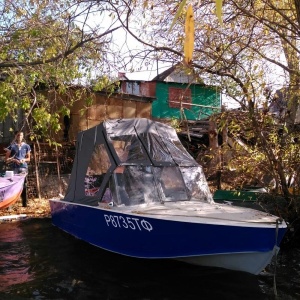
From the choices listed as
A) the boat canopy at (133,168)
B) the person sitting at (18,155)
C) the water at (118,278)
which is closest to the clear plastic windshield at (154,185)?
the boat canopy at (133,168)

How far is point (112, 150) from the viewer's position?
7.88m

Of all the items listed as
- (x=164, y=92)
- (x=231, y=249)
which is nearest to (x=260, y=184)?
(x=231, y=249)

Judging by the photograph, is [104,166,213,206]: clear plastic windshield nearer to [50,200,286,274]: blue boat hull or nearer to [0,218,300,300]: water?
[50,200,286,274]: blue boat hull

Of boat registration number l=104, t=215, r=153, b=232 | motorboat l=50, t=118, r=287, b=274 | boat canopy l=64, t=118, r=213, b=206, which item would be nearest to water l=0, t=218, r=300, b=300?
motorboat l=50, t=118, r=287, b=274

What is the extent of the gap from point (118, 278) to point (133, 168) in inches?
82.6

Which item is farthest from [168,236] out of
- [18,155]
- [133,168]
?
[18,155]

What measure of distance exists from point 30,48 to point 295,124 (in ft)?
18.1

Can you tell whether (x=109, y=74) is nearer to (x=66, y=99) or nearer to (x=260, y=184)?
(x=260, y=184)

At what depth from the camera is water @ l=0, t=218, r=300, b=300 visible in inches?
232

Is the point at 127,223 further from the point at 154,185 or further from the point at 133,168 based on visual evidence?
the point at 133,168

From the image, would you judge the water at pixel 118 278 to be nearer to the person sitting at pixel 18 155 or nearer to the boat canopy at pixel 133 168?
the boat canopy at pixel 133 168

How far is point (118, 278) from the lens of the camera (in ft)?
21.5

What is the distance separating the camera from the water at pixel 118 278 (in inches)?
232

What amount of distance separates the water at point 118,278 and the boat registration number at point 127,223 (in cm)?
76
